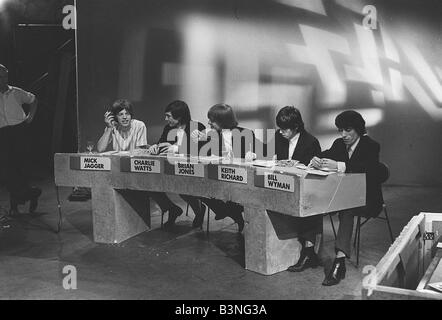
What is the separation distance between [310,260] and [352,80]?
3.59m

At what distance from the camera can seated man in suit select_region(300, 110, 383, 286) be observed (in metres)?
3.98

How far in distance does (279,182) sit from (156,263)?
1241 millimetres

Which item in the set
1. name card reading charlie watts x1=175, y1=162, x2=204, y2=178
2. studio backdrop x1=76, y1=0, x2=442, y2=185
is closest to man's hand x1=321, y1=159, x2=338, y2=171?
name card reading charlie watts x1=175, y1=162, x2=204, y2=178

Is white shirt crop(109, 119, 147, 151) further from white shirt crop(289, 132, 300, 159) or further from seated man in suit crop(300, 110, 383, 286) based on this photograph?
seated man in suit crop(300, 110, 383, 286)

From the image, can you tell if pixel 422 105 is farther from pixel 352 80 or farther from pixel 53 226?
pixel 53 226

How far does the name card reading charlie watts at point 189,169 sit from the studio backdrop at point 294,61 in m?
3.10

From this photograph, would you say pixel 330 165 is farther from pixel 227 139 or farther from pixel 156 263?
pixel 156 263

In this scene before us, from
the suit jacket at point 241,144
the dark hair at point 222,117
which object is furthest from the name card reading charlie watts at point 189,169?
the dark hair at point 222,117

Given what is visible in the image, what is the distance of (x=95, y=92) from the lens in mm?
8023

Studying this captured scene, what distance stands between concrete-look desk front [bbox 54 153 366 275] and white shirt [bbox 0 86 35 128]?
57.1 inches

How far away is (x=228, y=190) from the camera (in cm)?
426

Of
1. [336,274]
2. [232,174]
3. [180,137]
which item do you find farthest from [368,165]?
[180,137]

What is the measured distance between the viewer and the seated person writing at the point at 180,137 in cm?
502
